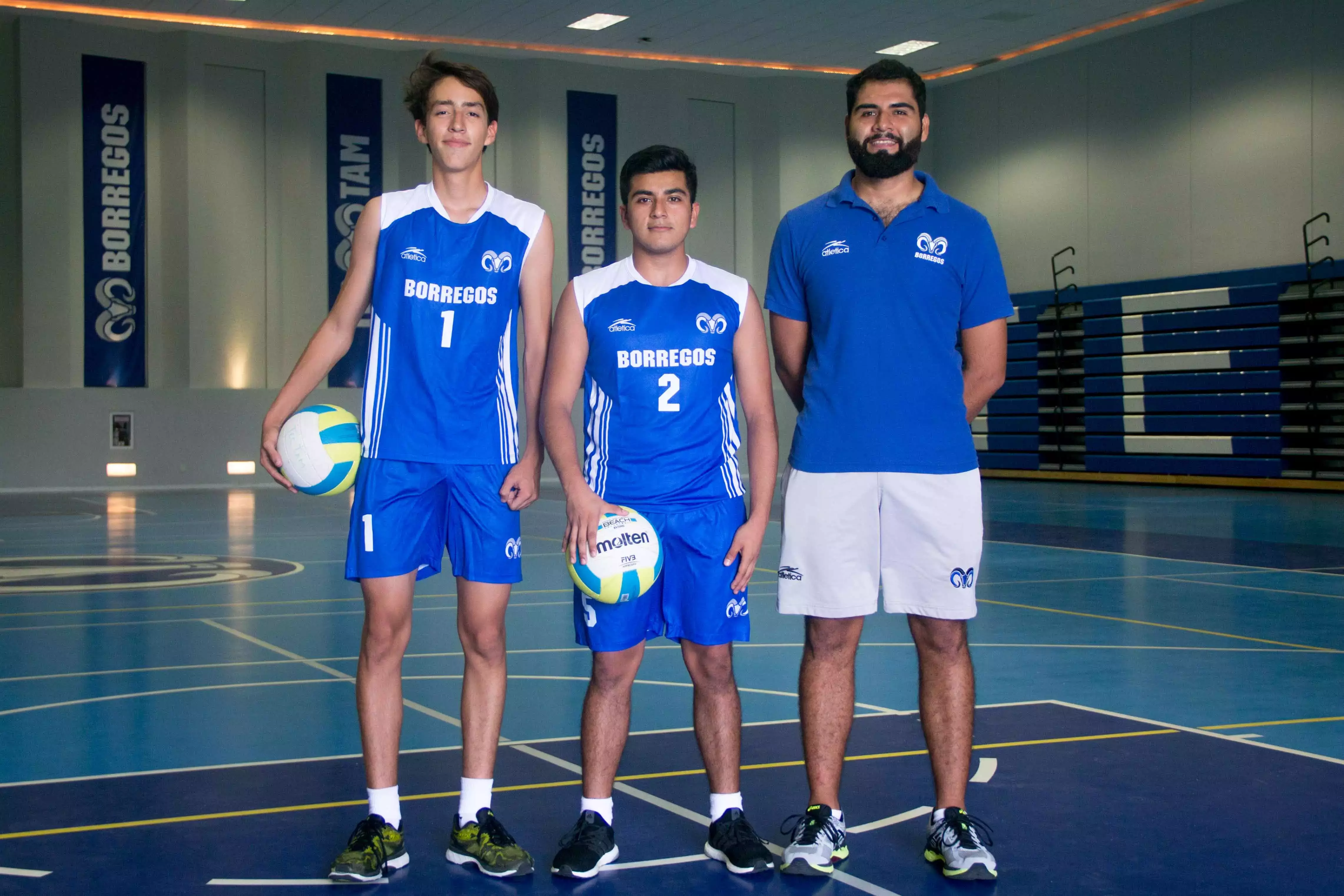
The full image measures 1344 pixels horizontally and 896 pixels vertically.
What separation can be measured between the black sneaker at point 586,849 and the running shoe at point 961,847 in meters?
0.70

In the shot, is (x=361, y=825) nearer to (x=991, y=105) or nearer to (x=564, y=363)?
(x=564, y=363)

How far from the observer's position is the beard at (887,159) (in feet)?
10.2

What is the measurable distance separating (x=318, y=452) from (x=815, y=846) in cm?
143

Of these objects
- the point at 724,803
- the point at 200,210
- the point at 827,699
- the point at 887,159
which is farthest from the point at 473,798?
the point at 200,210

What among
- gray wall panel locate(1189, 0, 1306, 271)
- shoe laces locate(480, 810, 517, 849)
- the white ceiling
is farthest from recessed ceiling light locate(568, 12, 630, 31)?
shoe laces locate(480, 810, 517, 849)

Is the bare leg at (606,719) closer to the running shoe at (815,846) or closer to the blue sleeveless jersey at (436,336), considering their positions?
the running shoe at (815,846)

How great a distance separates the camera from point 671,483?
3.12 m

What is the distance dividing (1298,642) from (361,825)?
4513 mm

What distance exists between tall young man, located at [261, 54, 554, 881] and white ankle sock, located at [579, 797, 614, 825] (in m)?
0.20

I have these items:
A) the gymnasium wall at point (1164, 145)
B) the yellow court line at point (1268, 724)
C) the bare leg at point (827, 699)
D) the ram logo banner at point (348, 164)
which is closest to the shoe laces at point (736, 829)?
the bare leg at point (827, 699)

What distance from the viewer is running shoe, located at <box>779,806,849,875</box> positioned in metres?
2.94

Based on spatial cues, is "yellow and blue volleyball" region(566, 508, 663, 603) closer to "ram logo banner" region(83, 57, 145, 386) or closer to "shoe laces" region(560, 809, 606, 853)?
"shoe laces" region(560, 809, 606, 853)

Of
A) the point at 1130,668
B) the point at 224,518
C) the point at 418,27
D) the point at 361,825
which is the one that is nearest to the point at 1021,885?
the point at 361,825

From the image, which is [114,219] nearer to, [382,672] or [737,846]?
[382,672]
